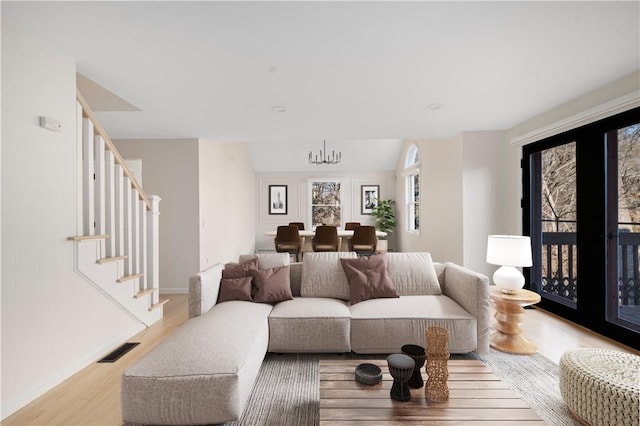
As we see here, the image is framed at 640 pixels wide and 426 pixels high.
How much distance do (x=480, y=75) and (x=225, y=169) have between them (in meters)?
4.33

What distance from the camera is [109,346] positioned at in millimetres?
2574

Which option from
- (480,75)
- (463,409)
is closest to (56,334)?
(463,409)

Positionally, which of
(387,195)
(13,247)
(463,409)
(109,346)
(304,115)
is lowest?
(109,346)

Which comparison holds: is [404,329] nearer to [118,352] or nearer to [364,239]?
[118,352]

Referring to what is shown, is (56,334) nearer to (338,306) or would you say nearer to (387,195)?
(338,306)

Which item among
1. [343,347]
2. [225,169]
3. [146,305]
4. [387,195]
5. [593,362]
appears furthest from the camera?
[387,195]

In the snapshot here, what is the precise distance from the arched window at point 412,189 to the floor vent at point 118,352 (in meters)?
5.44

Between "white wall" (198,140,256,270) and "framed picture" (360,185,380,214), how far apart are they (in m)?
2.96

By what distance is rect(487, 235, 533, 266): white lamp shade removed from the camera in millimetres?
2486

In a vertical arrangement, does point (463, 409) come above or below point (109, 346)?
above

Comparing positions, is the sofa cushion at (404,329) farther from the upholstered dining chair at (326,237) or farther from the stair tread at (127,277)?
the upholstered dining chair at (326,237)

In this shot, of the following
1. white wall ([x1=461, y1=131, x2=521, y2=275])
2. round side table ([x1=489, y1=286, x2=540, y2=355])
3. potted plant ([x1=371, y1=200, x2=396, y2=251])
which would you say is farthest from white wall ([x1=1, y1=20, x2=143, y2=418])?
potted plant ([x1=371, y1=200, x2=396, y2=251])

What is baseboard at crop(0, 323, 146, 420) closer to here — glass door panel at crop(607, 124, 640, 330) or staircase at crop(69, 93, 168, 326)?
staircase at crop(69, 93, 168, 326)

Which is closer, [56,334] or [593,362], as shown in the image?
[593,362]
